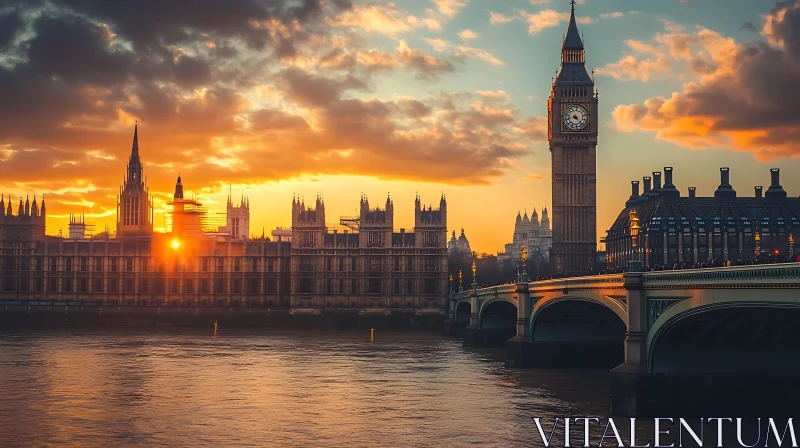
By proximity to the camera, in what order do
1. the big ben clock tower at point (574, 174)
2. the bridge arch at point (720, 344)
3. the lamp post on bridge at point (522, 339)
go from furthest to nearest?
1. the big ben clock tower at point (574, 174)
2. the lamp post on bridge at point (522, 339)
3. the bridge arch at point (720, 344)

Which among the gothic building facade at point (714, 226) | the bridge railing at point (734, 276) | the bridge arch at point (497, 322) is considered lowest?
the bridge arch at point (497, 322)

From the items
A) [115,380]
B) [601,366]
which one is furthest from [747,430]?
[115,380]

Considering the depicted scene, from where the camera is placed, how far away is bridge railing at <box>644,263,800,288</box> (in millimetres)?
29328

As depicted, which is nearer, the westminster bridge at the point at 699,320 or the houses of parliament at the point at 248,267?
the westminster bridge at the point at 699,320

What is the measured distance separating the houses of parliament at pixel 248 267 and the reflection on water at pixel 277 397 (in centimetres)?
4716

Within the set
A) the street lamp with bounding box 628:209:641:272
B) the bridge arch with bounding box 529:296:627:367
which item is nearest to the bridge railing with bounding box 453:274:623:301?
the bridge arch with bounding box 529:296:627:367

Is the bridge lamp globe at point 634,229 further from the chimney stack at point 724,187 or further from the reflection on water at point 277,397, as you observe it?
the chimney stack at point 724,187

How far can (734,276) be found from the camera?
108 ft

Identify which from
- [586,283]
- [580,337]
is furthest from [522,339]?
[586,283]

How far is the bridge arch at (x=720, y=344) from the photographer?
130 feet

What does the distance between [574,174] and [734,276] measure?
339ft

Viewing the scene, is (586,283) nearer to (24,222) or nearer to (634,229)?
(634,229)

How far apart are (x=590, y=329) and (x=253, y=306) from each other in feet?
243

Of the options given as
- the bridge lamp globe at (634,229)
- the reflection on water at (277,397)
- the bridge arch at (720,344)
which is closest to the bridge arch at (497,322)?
the reflection on water at (277,397)
